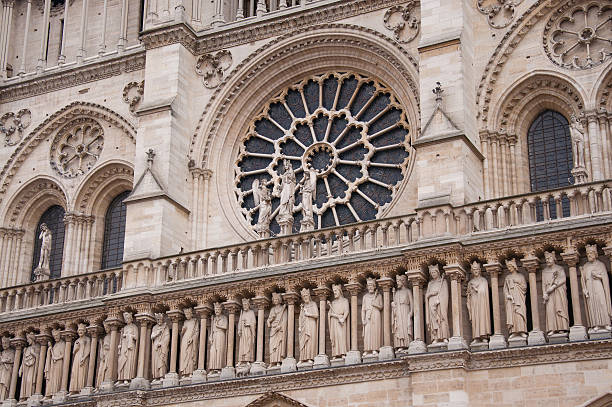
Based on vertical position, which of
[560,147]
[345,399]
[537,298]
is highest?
[560,147]

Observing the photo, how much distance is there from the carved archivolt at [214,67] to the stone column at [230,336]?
19.4ft

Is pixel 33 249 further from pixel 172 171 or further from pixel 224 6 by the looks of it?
pixel 224 6

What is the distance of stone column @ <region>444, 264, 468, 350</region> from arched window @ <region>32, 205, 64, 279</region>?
35.8 feet

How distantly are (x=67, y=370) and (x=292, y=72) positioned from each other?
27.1ft

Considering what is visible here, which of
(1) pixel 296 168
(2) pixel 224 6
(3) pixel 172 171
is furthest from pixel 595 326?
(2) pixel 224 6

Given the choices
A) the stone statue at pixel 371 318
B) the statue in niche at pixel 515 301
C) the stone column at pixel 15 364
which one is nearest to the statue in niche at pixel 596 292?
the statue in niche at pixel 515 301

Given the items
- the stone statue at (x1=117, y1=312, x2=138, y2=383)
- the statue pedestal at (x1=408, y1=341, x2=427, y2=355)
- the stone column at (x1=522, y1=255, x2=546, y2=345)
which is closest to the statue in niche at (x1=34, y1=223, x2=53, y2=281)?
the stone statue at (x1=117, y1=312, x2=138, y2=383)

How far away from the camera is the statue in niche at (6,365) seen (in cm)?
2366

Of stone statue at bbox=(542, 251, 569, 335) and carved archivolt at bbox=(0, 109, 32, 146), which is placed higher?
carved archivolt at bbox=(0, 109, 32, 146)

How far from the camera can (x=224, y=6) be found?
26.2 m

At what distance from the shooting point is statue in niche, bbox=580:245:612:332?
18.0 meters

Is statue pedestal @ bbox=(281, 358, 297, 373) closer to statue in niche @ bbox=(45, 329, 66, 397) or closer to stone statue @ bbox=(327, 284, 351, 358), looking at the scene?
stone statue @ bbox=(327, 284, 351, 358)

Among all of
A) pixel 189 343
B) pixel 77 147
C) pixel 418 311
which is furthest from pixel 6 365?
pixel 418 311

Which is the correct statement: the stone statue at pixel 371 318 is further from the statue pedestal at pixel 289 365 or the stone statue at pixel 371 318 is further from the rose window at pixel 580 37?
the rose window at pixel 580 37
